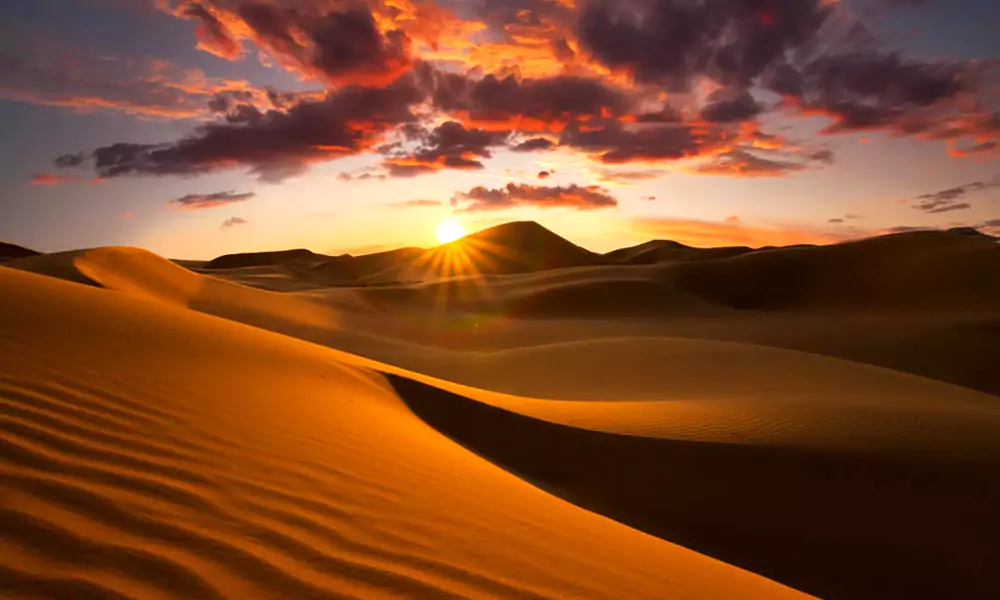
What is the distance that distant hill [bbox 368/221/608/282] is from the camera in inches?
3223

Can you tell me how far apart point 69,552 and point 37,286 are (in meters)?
5.65

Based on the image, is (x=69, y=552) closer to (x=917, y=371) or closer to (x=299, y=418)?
(x=299, y=418)

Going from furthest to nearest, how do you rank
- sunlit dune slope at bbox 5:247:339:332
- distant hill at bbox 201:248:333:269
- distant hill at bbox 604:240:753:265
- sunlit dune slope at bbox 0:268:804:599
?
distant hill at bbox 201:248:333:269
distant hill at bbox 604:240:753:265
sunlit dune slope at bbox 5:247:339:332
sunlit dune slope at bbox 0:268:804:599

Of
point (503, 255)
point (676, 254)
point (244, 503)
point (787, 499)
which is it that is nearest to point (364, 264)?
point (503, 255)

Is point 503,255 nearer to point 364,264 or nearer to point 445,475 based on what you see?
point 364,264

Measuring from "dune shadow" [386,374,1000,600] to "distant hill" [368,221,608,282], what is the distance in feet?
228

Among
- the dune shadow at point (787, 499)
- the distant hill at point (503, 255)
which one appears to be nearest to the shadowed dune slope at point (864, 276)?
the dune shadow at point (787, 499)

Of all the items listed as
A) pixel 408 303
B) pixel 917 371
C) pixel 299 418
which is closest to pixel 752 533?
pixel 299 418

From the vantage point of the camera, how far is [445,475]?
436cm

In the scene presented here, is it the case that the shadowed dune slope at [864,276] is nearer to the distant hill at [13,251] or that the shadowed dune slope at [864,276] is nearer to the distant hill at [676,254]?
the distant hill at [676,254]

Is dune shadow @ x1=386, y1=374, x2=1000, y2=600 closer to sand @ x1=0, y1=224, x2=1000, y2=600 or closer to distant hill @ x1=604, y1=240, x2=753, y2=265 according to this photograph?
sand @ x1=0, y1=224, x2=1000, y2=600

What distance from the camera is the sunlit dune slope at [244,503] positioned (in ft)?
7.72

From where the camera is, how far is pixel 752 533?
5867 millimetres

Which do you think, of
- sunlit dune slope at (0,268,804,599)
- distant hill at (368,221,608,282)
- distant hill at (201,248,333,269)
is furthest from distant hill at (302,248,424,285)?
sunlit dune slope at (0,268,804,599)
